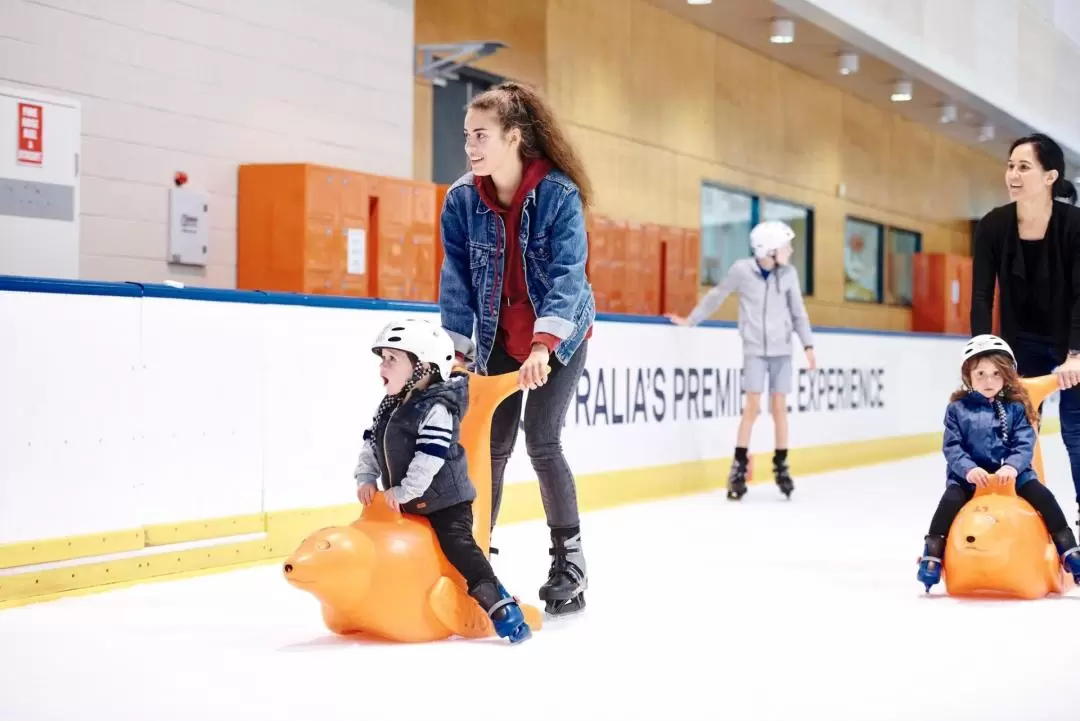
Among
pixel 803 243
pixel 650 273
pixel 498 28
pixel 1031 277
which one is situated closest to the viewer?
pixel 1031 277

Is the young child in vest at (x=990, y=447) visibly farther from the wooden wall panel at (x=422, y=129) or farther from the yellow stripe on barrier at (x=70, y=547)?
the wooden wall panel at (x=422, y=129)

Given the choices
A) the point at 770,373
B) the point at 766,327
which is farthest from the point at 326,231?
the point at 770,373

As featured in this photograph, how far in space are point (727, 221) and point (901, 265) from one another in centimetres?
518

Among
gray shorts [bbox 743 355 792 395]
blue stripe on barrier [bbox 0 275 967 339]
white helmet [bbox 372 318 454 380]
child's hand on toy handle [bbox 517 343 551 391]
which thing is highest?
blue stripe on barrier [bbox 0 275 967 339]

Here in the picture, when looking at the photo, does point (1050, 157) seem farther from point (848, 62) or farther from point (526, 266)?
point (848, 62)

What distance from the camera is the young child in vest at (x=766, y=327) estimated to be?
26.6ft

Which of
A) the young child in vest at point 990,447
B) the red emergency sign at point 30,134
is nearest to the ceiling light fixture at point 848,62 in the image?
the red emergency sign at point 30,134

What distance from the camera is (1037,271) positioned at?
183 inches

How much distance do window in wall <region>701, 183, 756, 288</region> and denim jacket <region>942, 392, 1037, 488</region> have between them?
27.4ft

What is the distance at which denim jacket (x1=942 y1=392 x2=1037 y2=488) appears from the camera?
14.3 ft

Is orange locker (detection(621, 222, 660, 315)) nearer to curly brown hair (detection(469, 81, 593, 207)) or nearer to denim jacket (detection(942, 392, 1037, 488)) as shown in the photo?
denim jacket (detection(942, 392, 1037, 488))

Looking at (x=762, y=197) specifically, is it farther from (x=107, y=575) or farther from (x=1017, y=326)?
(x=107, y=575)

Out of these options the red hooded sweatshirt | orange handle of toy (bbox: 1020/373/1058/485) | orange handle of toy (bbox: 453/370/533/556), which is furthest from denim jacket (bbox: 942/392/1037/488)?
orange handle of toy (bbox: 453/370/533/556)

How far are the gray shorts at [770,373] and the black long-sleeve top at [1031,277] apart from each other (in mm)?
3414
